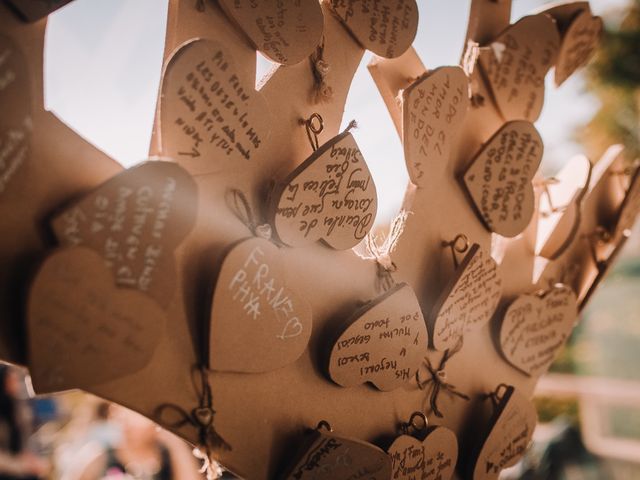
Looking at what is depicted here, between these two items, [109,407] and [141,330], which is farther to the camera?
[109,407]

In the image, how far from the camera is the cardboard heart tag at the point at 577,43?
821mm

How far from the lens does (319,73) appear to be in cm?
55

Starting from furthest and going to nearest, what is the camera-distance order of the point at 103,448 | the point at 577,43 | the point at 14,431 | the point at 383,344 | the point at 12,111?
the point at 14,431 → the point at 103,448 → the point at 577,43 → the point at 383,344 → the point at 12,111

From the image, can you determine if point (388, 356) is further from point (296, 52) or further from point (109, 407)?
point (109, 407)

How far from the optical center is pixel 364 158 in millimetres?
567

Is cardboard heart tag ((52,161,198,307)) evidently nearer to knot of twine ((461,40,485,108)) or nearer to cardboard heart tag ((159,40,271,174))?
cardboard heart tag ((159,40,271,174))

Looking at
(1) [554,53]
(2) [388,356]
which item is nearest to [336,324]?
(2) [388,356]

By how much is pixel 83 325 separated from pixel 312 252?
243 mm

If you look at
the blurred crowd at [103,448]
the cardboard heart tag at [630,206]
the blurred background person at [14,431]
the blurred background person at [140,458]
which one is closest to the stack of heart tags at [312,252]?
the cardboard heart tag at [630,206]

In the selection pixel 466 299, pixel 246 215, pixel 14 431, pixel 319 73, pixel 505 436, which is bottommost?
pixel 14 431

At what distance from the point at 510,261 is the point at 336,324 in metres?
0.36

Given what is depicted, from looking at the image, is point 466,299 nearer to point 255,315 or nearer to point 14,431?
point 255,315

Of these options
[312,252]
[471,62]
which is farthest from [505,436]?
[471,62]

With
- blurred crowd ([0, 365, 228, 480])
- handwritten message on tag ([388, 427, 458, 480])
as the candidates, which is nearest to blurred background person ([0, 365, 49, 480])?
blurred crowd ([0, 365, 228, 480])
